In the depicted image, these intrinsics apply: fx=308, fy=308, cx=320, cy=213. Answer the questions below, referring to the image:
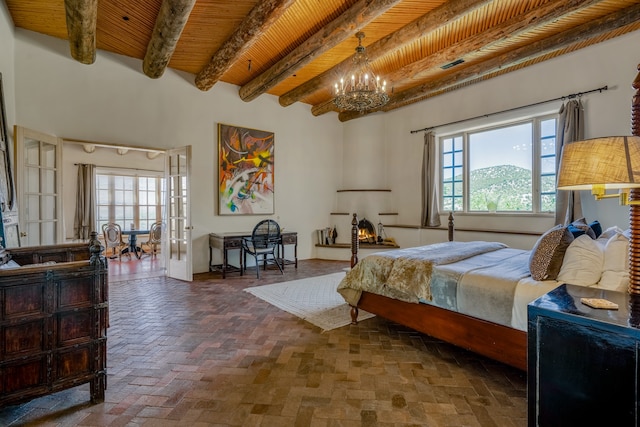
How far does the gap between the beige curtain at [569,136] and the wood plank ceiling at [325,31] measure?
803 mm

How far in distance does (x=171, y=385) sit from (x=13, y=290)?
1.00m

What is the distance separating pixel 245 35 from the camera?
3484 millimetres

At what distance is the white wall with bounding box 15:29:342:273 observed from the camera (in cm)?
392

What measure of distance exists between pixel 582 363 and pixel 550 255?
41.3 inches

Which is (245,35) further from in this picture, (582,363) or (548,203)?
(548,203)

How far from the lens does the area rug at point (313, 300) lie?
308cm

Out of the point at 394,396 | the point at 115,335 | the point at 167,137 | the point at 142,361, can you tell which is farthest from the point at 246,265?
the point at 394,396

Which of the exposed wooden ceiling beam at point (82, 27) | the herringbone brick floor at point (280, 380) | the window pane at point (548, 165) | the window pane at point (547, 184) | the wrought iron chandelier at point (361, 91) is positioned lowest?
the herringbone brick floor at point (280, 380)

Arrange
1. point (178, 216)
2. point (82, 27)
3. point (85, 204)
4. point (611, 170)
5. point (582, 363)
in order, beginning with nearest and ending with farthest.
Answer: point (582, 363) < point (611, 170) < point (82, 27) < point (178, 216) < point (85, 204)

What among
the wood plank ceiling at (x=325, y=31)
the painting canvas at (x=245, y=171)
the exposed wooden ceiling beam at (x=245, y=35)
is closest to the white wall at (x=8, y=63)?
the wood plank ceiling at (x=325, y=31)

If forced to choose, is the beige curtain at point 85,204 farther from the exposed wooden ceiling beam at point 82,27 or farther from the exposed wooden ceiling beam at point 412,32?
the exposed wooden ceiling beam at point 412,32

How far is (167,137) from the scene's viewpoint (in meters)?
4.90

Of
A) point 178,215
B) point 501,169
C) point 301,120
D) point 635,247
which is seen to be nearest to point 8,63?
point 178,215

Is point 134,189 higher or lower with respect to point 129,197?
higher
